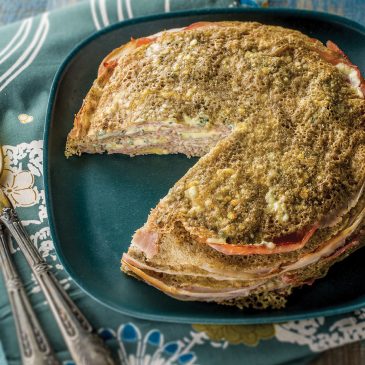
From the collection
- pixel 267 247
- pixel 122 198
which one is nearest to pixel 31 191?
pixel 122 198

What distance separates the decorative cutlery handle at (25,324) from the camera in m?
3.00

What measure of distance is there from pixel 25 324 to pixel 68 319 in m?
0.24

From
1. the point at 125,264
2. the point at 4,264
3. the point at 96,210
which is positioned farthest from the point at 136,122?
the point at 4,264

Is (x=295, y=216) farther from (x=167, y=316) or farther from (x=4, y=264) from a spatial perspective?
(x=4, y=264)

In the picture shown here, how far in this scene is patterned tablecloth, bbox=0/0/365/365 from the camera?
3133mm

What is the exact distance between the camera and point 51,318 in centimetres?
328

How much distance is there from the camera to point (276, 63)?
12.1 ft

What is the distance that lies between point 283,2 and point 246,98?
1908 mm

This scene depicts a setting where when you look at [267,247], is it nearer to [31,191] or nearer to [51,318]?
[51,318]

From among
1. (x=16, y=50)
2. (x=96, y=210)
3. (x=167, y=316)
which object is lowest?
(x=167, y=316)

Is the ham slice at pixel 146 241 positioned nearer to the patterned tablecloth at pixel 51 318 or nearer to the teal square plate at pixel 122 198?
the teal square plate at pixel 122 198

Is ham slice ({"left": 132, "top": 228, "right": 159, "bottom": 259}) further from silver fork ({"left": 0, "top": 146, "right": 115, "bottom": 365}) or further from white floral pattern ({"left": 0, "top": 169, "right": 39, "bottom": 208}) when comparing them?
white floral pattern ({"left": 0, "top": 169, "right": 39, "bottom": 208})

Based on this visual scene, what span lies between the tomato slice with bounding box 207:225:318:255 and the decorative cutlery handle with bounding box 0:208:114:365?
78 cm

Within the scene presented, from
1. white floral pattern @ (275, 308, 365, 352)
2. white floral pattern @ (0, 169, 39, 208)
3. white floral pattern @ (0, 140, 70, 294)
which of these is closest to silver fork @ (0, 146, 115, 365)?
white floral pattern @ (0, 140, 70, 294)
